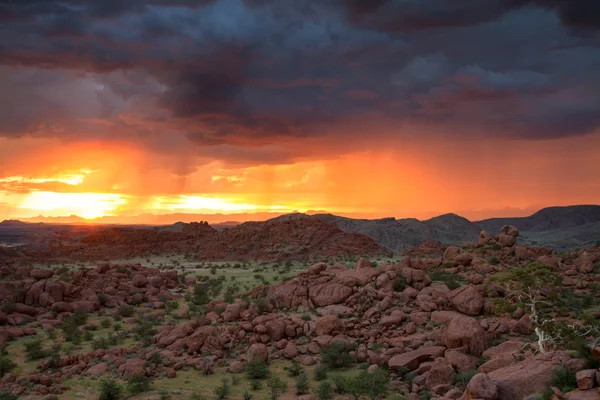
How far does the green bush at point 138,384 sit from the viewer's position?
1855 centimetres

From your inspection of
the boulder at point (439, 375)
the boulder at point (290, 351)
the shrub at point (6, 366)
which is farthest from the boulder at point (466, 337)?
the shrub at point (6, 366)

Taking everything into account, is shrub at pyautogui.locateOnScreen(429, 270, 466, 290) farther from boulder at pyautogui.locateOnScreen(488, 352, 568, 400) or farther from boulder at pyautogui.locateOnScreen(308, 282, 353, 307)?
boulder at pyautogui.locateOnScreen(488, 352, 568, 400)

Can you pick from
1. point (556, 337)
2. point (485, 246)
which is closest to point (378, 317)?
point (556, 337)

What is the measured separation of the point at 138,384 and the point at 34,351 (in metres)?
8.30

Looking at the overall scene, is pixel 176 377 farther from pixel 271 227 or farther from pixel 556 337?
pixel 271 227

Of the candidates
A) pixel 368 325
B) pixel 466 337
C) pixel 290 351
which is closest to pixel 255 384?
pixel 290 351

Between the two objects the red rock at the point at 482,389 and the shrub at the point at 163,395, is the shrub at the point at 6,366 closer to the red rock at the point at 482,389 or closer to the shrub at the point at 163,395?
the shrub at the point at 163,395

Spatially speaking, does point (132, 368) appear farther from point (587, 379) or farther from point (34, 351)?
point (587, 379)

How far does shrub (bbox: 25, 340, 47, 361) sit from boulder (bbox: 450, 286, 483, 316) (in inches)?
845

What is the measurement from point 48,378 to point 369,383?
45.4 feet

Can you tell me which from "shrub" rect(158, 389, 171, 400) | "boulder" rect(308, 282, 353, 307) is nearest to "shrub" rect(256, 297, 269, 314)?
"boulder" rect(308, 282, 353, 307)

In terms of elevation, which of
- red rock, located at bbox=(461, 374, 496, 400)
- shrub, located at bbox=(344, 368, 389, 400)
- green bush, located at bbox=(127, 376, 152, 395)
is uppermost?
red rock, located at bbox=(461, 374, 496, 400)

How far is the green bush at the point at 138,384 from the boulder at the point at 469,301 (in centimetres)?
1562

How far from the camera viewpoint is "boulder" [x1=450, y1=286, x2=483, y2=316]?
78.6 feet
